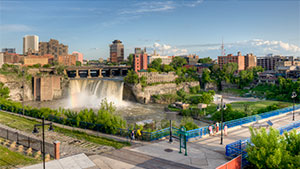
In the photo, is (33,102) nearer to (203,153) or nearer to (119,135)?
(119,135)

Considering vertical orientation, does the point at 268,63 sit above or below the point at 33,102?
above

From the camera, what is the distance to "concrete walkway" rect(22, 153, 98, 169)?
17.0 m

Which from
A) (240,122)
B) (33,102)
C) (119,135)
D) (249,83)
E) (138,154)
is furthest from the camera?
(249,83)

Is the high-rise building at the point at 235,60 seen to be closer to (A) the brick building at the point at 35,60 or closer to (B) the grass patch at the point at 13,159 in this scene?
(A) the brick building at the point at 35,60

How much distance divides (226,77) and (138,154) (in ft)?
279

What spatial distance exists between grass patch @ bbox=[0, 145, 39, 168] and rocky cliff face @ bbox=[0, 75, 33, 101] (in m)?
53.9

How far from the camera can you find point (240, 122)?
1068 inches

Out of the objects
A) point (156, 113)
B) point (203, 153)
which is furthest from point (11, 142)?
point (156, 113)

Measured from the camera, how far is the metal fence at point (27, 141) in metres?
19.5

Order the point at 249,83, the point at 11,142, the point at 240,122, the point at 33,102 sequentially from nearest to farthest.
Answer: the point at 11,142 → the point at 240,122 → the point at 33,102 → the point at 249,83

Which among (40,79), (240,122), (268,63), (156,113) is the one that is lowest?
(156,113)

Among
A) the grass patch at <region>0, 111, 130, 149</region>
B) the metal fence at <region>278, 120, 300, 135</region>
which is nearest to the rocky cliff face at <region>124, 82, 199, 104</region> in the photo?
the grass patch at <region>0, 111, 130, 149</region>

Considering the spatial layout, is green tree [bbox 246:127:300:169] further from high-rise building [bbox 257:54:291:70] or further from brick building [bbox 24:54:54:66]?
high-rise building [bbox 257:54:291:70]

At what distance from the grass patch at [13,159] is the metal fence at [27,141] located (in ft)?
4.34
